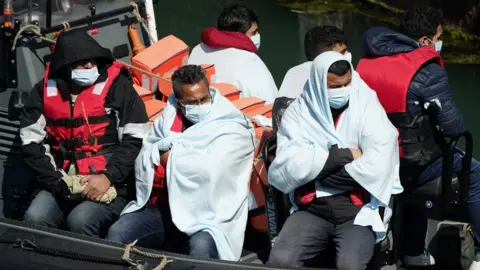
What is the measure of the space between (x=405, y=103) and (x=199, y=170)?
0.86 metres

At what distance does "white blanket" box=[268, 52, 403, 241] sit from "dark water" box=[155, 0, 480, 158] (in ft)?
23.1

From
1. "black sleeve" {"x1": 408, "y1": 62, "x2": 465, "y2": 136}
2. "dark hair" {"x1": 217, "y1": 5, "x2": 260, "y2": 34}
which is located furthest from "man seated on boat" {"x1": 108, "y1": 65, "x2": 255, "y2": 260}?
"dark hair" {"x1": 217, "y1": 5, "x2": 260, "y2": 34}

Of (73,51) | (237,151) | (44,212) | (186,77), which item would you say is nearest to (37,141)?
(44,212)

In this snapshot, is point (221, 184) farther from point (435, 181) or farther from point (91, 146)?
point (435, 181)

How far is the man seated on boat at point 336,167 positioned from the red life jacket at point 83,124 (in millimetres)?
783

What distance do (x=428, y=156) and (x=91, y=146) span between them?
1.37m

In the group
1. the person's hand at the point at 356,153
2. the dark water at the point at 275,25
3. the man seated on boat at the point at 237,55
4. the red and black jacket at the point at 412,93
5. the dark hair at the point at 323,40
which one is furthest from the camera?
the dark water at the point at 275,25

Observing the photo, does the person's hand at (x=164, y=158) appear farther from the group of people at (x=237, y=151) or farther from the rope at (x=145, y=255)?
the rope at (x=145, y=255)

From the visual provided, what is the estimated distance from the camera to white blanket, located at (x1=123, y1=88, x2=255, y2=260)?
369 centimetres

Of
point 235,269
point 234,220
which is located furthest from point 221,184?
point 235,269

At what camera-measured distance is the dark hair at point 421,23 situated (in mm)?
3953

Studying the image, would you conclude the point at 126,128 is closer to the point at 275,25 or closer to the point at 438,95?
the point at 438,95

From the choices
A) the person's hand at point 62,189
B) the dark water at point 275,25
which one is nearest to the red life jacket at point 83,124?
the person's hand at point 62,189

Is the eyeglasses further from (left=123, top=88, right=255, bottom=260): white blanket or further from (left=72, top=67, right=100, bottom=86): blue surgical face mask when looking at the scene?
(left=72, top=67, right=100, bottom=86): blue surgical face mask
